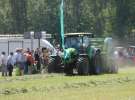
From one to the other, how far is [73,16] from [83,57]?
5742 centimetres

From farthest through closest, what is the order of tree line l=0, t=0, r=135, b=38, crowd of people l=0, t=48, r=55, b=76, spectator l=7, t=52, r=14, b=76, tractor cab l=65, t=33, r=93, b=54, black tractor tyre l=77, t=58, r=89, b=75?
tree line l=0, t=0, r=135, b=38, crowd of people l=0, t=48, r=55, b=76, spectator l=7, t=52, r=14, b=76, tractor cab l=65, t=33, r=93, b=54, black tractor tyre l=77, t=58, r=89, b=75

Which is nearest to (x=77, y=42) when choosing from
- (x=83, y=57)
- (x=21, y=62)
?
(x=83, y=57)

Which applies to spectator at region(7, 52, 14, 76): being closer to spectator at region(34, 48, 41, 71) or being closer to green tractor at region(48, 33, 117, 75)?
spectator at region(34, 48, 41, 71)

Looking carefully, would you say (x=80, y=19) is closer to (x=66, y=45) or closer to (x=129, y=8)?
(x=129, y=8)

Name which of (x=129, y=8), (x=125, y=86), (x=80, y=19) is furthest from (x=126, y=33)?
(x=125, y=86)

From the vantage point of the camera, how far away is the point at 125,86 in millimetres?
25031

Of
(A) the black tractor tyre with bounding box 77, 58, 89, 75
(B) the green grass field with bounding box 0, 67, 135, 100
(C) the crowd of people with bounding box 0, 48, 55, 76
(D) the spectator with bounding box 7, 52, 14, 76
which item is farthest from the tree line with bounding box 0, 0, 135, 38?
(B) the green grass field with bounding box 0, 67, 135, 100

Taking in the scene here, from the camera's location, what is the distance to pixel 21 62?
35.8 metres

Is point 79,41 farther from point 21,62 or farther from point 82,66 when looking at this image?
point 21,62

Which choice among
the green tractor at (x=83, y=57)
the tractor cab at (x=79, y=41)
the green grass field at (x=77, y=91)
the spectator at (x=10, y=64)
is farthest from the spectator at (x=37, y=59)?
the green grass field at (x=77, y=91)

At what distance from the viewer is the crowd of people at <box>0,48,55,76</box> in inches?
1403

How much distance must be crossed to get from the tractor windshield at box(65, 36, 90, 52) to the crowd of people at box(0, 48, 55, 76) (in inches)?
108

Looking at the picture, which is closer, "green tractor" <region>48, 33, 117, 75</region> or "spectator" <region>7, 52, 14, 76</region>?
"green tractor" <region>48, 33, 117, 75</region>

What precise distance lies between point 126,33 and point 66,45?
46.7m
